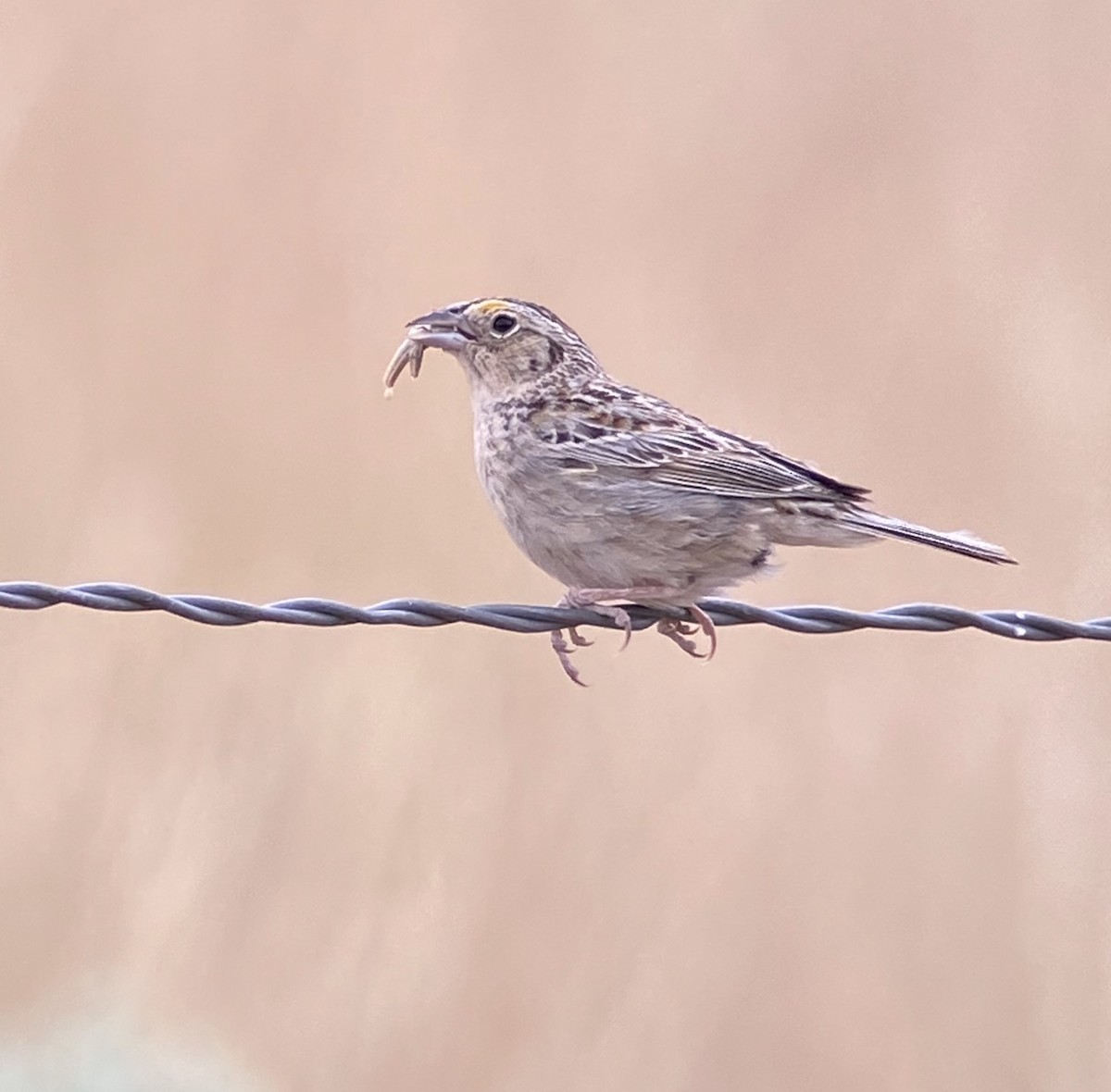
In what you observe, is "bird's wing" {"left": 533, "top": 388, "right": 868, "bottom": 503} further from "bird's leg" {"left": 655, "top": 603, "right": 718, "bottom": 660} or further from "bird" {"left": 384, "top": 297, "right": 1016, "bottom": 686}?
"bird's leg" {"left": 655, "top": 603, "right": 718, "bottom": 660}

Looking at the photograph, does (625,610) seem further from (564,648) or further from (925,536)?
(925,536)

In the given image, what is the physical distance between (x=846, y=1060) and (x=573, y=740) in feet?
5.75

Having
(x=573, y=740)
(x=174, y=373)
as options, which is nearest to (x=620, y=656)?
(x=573, y=740)

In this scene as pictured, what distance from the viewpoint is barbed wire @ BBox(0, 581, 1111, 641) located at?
4473 millimetres

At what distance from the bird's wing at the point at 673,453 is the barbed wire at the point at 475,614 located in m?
0.57

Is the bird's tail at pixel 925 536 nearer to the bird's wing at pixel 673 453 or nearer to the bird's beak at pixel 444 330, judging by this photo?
the bird's wing at pixel 673 453

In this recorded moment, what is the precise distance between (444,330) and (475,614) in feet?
6.92

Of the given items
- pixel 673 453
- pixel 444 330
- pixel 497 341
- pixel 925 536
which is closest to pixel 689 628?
pixel 673 453

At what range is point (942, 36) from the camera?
9.53m

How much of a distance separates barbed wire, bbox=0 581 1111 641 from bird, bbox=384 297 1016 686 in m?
0.40

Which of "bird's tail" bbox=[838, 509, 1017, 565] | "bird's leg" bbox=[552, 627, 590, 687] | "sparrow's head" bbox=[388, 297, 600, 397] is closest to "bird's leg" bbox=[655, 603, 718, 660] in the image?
"bird's leg" bbox=[552, 627, 590, 687]

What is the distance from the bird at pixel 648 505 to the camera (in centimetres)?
570

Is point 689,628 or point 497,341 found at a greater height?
point 497,341

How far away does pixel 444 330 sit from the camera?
650 centimetres
